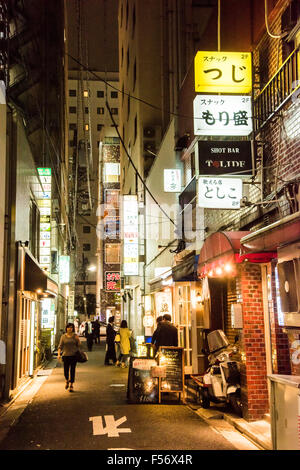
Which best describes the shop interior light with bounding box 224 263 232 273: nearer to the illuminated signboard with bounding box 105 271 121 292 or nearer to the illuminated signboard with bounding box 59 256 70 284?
the illuminated signboard with bounding box 59 256 70 284

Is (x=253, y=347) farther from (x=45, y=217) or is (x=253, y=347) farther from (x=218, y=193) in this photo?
(x=45, y=217)

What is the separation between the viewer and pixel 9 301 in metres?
12.1

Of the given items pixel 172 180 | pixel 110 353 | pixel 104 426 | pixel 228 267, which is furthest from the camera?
pixel 110 353

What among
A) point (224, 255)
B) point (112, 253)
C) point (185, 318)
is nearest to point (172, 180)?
point (185, 318)

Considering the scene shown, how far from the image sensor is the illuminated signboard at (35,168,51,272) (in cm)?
2105

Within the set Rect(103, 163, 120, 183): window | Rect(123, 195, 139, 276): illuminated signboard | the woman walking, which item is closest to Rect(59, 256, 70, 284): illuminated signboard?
Rect(123, 195, 139, 276): illuminated signboard

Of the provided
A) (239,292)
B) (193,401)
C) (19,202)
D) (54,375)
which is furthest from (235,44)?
(54,375)

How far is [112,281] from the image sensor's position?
1590 inches

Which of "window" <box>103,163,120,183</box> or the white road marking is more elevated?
"window" <box>103,163,120,183</box>

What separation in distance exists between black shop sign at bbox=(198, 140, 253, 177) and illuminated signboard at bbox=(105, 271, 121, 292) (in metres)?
30.2

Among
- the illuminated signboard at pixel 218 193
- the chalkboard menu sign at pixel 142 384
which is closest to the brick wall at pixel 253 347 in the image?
the illuminated signboard at pixel 218 193

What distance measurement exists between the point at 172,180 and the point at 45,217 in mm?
6217
